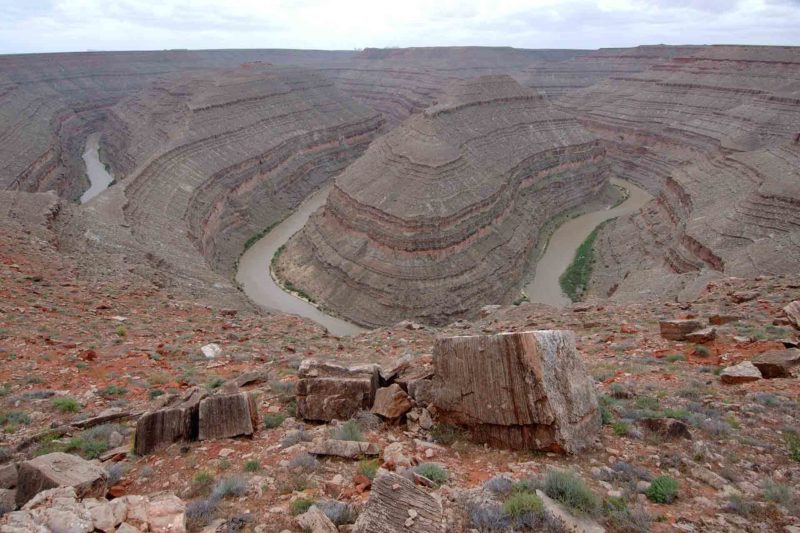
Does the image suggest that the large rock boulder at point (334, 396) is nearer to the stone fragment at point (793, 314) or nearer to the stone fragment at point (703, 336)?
the stone fragment at point (703, 336)

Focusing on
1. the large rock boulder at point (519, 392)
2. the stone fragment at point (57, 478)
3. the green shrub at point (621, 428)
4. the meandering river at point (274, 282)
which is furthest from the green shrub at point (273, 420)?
the meandering river at point (274, 282)

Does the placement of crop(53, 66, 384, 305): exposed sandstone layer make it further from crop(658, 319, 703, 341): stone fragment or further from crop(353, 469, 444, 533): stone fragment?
crop(353, 469, 444, 533): stone fragment

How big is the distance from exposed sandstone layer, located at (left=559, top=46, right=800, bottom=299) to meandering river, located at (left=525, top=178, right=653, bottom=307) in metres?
2.18

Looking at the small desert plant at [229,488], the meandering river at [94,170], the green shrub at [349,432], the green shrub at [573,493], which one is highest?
the meandering river at [94,170]

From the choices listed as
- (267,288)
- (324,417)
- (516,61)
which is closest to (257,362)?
(324,417)

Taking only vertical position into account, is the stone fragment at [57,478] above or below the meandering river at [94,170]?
below

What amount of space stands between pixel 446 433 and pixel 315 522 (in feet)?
10.3

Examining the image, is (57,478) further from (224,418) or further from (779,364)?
(779,364)

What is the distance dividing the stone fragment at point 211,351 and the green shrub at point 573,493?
986cm

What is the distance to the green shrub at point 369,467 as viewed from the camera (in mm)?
7301

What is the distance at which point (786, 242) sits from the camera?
26.7 m

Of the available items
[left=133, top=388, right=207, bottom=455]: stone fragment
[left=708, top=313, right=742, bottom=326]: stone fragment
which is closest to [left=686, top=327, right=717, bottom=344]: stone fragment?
[left=708, top=313, right=742, bottom=326]: stone fragment

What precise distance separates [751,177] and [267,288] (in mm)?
35469

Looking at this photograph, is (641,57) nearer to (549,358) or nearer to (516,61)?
(516,61)
